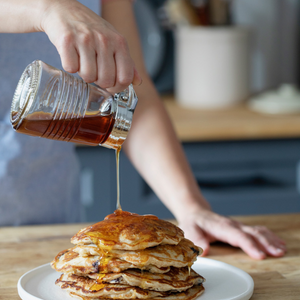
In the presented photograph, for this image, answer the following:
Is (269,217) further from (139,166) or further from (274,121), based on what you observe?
(274,121)

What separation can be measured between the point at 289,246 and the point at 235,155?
3.22 ft

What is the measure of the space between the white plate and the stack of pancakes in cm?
2

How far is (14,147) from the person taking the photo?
1.32 metres

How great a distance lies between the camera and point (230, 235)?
41.9 inches

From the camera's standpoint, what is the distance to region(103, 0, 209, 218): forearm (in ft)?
3.92

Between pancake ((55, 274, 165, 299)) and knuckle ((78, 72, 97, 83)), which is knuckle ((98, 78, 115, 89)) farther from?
pancake ((55, 274, 165, 299))

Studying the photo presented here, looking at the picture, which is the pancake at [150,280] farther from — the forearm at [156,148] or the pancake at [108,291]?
the forearm at [156,148]

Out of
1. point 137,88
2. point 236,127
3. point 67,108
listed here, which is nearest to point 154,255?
point 67,108

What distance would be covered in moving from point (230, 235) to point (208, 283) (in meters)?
0.22

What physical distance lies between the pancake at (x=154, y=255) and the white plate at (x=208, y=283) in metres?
0.07

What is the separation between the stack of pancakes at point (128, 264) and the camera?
77 cm

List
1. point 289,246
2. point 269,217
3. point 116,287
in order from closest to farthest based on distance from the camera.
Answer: point 116,287 → point 289,246 → point 269,217

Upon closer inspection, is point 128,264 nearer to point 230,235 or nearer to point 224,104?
point 230,235

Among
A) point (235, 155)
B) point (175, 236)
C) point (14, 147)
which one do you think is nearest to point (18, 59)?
point (14, 147)
